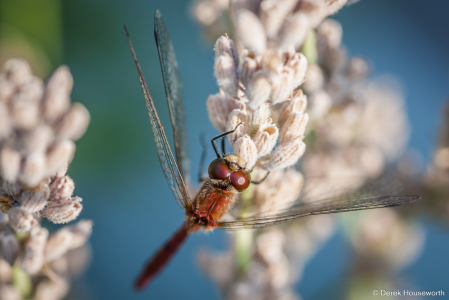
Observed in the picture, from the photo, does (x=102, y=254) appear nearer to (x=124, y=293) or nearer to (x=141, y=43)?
(x=124, y=293)

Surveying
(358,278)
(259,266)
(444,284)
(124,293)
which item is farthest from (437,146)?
(124,293)

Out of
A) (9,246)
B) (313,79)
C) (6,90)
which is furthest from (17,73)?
(313,79)

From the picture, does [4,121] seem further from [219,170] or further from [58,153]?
[219,170]

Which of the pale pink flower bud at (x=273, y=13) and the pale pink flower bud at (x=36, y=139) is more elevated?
the pale pink flower bud at (x=273, y=13)

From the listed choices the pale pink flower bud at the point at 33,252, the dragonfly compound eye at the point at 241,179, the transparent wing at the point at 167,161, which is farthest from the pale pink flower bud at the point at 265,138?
the pale pink flower bud at the point at 33,252

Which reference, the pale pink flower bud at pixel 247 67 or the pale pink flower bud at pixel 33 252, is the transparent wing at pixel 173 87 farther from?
the pale pink flower bud at pixel 33 252

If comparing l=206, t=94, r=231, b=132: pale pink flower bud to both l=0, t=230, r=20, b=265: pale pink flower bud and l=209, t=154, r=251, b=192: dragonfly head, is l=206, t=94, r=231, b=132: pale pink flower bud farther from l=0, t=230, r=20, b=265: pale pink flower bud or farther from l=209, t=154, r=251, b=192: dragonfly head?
l=0, t=230, r=20, b=265: pale pink flower bud
